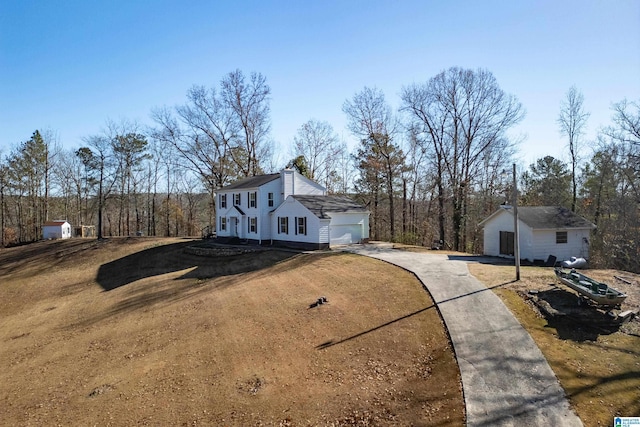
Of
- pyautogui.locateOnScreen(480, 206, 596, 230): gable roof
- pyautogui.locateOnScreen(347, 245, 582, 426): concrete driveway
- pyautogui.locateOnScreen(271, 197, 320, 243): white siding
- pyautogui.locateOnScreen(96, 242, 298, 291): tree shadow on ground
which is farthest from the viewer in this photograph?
pyautogui.locateOnScreen(271, 197, 320, 243): white siding

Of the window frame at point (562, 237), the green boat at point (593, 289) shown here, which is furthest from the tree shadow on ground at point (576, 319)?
the window frame at point (562, 237)

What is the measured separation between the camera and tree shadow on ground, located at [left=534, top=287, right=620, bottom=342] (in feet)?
34.4

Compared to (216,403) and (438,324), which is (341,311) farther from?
(216,403)

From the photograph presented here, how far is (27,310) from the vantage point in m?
20.1

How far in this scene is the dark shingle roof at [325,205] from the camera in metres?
25.5

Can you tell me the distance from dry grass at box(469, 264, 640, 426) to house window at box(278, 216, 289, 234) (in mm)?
16743

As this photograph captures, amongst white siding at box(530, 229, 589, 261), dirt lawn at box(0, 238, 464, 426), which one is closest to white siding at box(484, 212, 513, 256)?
white siding at box(530, 229, 589, 261)

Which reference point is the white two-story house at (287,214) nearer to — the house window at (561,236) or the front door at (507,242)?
the front door at (507,242)

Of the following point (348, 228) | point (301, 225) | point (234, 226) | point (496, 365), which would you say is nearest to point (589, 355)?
point (496, 365)

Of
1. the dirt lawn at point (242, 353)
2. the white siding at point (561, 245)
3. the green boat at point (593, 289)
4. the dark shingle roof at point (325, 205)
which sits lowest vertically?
the dirt lawn at point (242, 353)

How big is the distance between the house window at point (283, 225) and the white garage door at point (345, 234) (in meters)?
3.72

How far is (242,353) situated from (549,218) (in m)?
18.4

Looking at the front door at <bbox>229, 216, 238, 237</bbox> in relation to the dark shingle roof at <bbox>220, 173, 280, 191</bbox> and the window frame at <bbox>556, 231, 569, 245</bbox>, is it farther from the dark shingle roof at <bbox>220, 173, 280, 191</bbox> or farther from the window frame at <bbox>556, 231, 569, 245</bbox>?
the window frame at <bbox>556, 231, 569, 245</bbox>

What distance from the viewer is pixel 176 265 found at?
2619 cm
